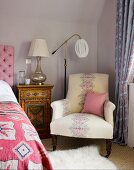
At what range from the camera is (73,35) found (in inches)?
142

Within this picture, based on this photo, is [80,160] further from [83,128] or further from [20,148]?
[20,148]

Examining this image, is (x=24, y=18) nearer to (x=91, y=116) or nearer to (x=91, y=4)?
(x=91, y=4)

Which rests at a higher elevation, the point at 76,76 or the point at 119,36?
the point at 119,36

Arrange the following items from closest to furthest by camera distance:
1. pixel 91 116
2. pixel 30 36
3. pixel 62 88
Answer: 1. pixel 91 116
2. pixel 30 36
3. pixel 62 88

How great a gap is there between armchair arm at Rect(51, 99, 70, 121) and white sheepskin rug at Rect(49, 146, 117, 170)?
0.42 m

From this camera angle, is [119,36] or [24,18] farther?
[24,18]

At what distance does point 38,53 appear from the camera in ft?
10.5

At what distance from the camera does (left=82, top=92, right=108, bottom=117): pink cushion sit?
9.57 ft

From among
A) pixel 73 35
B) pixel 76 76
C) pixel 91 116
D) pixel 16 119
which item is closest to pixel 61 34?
pixel 73 35

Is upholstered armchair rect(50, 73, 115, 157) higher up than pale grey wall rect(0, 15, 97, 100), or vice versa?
pale grey wall rect(0, 15, 97, 100)

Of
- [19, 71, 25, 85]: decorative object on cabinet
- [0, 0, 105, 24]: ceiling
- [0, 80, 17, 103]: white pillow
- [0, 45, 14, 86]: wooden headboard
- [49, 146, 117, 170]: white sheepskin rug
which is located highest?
[0, 0, 105, 24]: ceiling

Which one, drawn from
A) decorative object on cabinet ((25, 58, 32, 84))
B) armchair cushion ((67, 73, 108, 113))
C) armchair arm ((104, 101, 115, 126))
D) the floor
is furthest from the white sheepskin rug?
decorative object on cabinet ((25, 58, 32, 84))

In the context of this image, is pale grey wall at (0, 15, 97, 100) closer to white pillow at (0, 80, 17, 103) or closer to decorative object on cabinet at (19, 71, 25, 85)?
decorative object on cabinet at (19, 71, 25, 85)

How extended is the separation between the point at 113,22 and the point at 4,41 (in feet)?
5.15
